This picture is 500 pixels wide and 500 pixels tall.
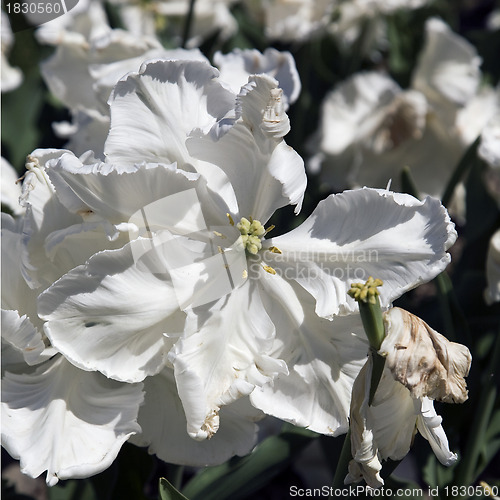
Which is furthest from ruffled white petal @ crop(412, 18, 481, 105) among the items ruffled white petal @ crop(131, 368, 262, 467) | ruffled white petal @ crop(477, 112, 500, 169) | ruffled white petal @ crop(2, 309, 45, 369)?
ruffled white petal @ crop(2, 309, 45, 369)

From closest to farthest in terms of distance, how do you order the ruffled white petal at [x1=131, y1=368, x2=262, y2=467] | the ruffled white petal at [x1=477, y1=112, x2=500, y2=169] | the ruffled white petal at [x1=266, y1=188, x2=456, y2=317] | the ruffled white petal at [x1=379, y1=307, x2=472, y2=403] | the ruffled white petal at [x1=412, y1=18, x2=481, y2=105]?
the ruffled white petal at [x1=379, y1=307, x2=472, y2=403] < the ruffled white petal at [x1=266, y1=188, x2=456, y2=317] < the ruffled white petal at [x1=131, y1=368, x2=262, y2=467] < the ruffled white petal at [x1=477, y1=112, x2=500, y2=169] < the ruffled white petal at [x1=412, y1=18, x2=481, y2=105]

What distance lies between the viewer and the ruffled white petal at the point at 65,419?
688mm

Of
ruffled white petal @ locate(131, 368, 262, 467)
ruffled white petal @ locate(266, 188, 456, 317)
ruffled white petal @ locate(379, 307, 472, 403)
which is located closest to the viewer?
ruffled white petal @ locate(379, 307, 472, 403)

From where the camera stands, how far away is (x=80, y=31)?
4.97ft

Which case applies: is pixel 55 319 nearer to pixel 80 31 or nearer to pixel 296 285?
pixel 296 285

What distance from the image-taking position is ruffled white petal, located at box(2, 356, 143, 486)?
0.69 m

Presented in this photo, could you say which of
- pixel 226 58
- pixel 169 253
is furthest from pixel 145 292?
pixel 226 58

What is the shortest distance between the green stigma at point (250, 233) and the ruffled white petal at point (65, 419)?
0.62ft

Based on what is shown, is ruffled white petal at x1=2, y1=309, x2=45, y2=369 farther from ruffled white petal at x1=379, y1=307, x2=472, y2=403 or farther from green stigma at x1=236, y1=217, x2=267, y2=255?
ruffled white petal at x1=379, y1=307, x2=472, y2=403

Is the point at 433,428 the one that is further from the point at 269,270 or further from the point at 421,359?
the point at 269,270

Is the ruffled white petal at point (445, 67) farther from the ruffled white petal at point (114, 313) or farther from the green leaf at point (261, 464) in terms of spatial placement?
the ruffled white petal at point (114, 313)

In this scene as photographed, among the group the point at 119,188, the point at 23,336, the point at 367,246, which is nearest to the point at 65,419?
the point at 23,336

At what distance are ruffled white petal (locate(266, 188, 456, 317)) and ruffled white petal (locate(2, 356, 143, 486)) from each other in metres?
0.22

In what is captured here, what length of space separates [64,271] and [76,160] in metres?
0.12
